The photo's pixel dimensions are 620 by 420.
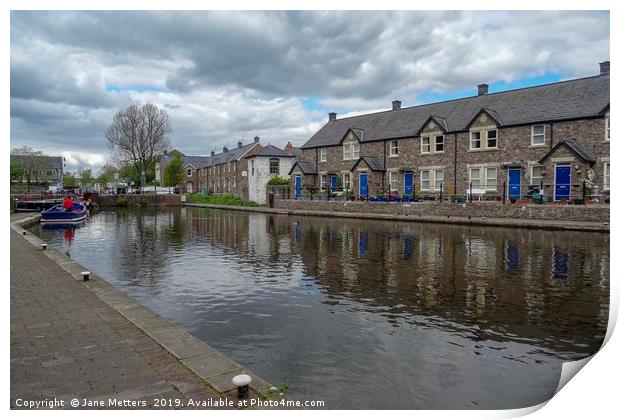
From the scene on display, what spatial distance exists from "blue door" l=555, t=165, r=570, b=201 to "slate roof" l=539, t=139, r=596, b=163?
986 millimetres

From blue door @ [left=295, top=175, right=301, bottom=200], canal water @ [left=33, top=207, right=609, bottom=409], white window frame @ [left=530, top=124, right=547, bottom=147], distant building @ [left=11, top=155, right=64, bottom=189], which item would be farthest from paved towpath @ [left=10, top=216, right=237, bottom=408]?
distant building @ [left=11, top=155, right=64, bottom=189]

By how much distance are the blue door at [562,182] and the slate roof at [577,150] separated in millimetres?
986

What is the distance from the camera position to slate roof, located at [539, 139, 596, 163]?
26.1 m

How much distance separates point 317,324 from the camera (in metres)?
7.73

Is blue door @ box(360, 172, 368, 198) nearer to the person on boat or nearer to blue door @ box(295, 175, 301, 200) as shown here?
blue door @ box(295, 175, 301, 200)

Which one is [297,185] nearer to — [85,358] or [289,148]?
[289,148]

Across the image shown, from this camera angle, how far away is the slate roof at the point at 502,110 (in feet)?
91.5

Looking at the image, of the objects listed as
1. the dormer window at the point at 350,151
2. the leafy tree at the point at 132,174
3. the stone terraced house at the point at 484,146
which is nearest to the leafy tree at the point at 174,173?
the leafy tree at the point at 132,174

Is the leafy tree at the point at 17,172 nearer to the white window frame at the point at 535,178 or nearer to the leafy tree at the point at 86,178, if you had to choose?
the leafy tree at the point at 86,178

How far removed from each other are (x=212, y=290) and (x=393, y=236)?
38.3ft

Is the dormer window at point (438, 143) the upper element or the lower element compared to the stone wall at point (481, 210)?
upper

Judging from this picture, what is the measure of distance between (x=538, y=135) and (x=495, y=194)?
14.9ft
